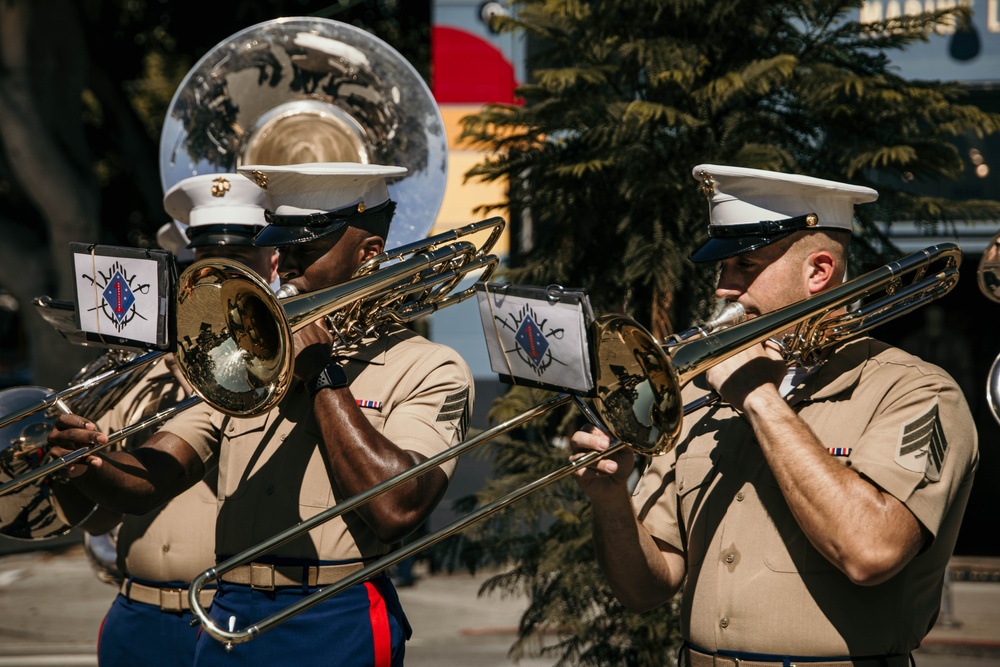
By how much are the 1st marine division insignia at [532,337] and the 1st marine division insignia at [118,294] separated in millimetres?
906

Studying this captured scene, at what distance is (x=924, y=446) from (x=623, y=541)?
2.09ft

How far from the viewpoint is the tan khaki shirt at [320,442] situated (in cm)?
280

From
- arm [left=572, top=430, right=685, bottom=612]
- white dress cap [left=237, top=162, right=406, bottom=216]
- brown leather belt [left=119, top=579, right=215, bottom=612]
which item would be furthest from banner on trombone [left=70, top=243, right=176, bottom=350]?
brown leather belt [left=119, top=579, right=215, bottom=612]

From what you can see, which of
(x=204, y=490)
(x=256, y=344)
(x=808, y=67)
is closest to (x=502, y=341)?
(x=256, y=344)

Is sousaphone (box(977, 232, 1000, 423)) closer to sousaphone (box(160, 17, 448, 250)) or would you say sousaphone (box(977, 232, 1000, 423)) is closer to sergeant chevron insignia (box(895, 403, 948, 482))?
sergeant chevron insignia (box(895, 403, 948, 482))

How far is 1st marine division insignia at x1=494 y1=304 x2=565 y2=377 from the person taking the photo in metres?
2.24

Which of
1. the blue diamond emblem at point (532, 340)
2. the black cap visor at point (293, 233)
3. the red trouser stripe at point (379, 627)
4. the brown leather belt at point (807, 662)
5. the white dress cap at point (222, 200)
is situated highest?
the black cap visor at point (293, 233)

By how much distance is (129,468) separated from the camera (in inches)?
122

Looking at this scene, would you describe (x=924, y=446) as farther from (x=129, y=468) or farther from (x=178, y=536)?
(x=178, y=536)

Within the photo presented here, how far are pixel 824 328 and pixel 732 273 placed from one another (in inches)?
8.8

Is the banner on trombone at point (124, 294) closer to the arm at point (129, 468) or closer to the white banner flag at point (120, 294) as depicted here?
the white banner flag at point (120, 294)

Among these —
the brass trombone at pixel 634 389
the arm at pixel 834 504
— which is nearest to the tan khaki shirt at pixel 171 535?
the brass trombone at pixel 634 389

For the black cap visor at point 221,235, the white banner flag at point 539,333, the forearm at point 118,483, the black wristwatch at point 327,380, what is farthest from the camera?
the black cap visor at point 221,235

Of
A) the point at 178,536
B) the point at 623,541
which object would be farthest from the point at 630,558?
the point at 178,536
